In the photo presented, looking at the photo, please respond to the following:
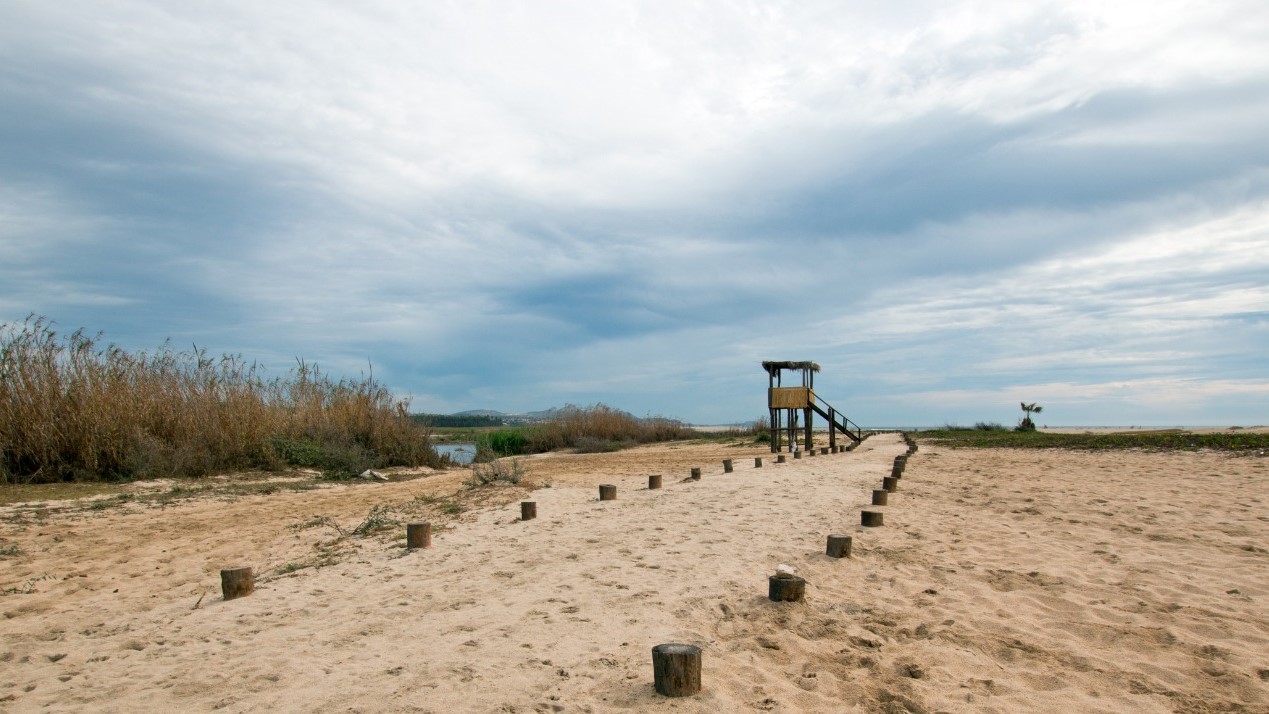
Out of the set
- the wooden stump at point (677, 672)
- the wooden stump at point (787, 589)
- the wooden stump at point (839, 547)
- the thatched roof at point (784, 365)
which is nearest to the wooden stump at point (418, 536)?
the wooden stump at point (787, 589)

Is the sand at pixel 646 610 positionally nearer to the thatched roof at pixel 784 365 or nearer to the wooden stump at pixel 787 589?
the wooden stump at pixel 787 589

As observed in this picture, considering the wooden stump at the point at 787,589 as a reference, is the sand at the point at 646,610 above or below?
below

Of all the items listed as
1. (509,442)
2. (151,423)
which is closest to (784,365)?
(509,442)

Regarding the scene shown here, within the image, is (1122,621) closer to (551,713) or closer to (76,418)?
(551,713)

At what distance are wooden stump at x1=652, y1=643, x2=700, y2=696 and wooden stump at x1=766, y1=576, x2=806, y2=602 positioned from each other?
4.87ft

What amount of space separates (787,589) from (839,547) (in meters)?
1.45

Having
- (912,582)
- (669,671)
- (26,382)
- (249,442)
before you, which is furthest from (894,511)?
(26,382)

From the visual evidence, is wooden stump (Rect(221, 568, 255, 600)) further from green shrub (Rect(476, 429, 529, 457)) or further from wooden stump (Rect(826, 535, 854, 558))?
green shrub (Rect(476, 429, 529, 457))

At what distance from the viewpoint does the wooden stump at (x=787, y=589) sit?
182 inches

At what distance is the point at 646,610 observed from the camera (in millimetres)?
4547

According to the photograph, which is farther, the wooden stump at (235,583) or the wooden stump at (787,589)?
the wooden stump at (235,583)

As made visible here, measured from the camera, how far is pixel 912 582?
5281 mm

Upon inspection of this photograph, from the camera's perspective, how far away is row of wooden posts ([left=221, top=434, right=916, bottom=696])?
3271 millimetres

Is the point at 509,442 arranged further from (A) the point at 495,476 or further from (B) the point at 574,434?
(A) the point at 495,476
